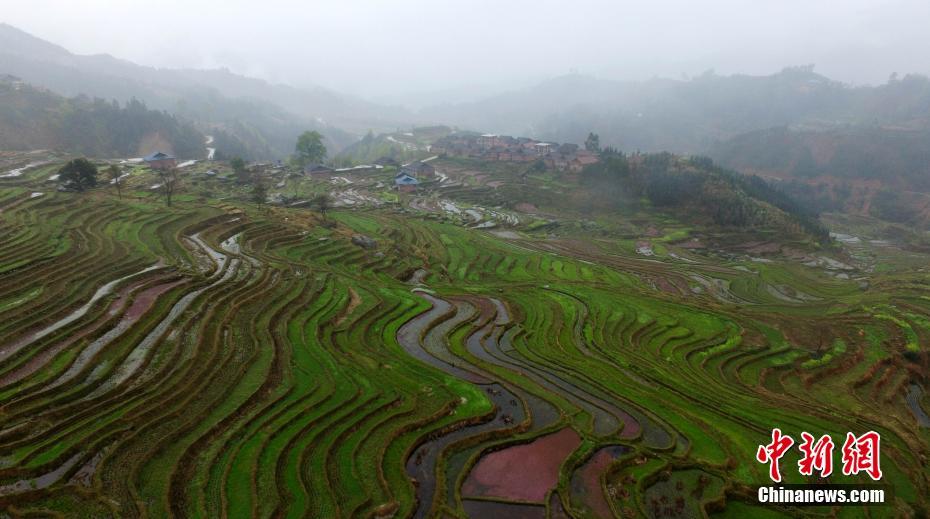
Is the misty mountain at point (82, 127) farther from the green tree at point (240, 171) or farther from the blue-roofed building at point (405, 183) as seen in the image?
the blue-roofed building at point (405, 183)

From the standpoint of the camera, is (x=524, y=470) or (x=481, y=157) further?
(x=481, y=157)

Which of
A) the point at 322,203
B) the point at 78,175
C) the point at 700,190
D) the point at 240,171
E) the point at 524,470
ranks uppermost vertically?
the point at 78,175

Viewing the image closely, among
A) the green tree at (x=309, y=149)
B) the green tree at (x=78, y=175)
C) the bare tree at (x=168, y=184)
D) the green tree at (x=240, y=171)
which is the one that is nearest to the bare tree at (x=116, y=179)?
the green tree at (x=78, y=175)

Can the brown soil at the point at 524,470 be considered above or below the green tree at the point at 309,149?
below

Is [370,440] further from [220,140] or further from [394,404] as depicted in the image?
[220,140]

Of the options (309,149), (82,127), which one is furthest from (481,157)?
(82,127)

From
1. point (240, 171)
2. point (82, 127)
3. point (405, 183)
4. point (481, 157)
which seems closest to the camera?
point (240, 171)

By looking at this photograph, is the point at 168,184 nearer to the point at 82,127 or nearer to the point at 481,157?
the point at 82,127
